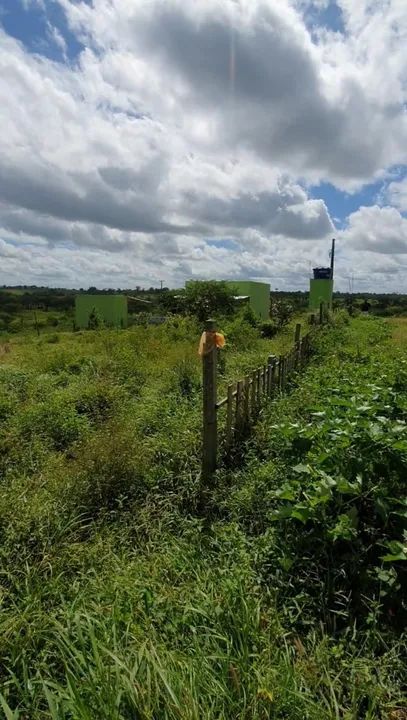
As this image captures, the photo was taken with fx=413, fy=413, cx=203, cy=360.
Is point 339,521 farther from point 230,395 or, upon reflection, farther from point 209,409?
point 230,395

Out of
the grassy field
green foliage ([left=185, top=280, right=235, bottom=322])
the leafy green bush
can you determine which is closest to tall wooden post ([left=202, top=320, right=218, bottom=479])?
the grassy field

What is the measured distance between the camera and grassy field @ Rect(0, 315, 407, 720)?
5.56 feet

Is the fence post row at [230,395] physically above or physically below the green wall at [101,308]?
below

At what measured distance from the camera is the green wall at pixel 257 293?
25.1m

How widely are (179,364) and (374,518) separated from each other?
5377 mm

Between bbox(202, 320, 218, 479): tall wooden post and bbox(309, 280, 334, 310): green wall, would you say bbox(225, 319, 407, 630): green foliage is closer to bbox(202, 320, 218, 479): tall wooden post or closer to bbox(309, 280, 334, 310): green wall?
bbox(202, 320, 218, 479): tall wooden post

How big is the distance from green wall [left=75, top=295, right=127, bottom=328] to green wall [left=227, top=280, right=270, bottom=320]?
828 cm

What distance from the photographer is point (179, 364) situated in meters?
7.68

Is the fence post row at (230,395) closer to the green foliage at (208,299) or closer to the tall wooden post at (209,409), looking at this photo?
the tall wooden post at (209,409)

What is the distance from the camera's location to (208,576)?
2412 mm

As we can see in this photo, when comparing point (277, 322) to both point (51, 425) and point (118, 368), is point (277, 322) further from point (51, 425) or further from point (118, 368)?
point (51, 425)

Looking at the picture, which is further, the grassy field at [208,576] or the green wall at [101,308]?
the green wall at [101,308]

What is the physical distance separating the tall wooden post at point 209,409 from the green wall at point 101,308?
24.6 metres

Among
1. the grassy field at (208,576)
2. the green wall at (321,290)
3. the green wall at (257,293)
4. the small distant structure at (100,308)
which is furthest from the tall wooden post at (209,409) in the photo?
the green wall at (321,290)
